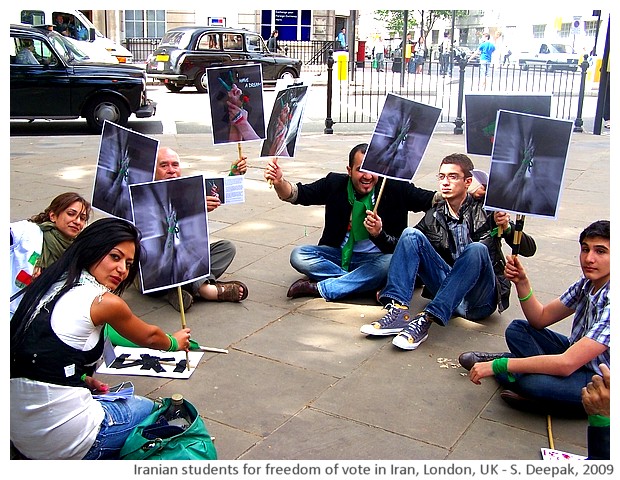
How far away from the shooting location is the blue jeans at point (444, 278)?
4.26m

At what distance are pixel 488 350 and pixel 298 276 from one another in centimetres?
178

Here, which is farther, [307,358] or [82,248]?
[307,358]

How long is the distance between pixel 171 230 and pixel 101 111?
9.78 metres

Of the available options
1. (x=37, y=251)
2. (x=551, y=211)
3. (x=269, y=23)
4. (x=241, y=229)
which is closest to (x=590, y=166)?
(x=241, y=229)

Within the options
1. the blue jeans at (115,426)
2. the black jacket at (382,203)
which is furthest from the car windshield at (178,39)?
the blue jeans at (115,426)

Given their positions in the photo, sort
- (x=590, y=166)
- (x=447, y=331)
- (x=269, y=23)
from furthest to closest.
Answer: (x=269, y=23)
(x=590, y=166)
(x=447, y=331)

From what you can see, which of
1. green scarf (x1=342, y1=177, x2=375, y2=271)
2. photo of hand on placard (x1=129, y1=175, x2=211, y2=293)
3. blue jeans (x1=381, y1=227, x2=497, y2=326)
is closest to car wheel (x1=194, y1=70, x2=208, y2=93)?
green scarf (x1=342, y1=177, x2=375, y2=271)

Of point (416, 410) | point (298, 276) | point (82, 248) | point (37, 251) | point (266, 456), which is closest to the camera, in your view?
point (82, 248)

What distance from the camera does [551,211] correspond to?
3732mm

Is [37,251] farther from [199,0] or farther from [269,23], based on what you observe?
[269,23]

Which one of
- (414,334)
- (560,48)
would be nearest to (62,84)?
(414,334)

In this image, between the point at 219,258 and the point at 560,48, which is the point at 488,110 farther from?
the point at 560,48

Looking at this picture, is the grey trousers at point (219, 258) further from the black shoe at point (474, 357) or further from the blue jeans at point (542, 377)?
the blue jeans at point (542, 377)

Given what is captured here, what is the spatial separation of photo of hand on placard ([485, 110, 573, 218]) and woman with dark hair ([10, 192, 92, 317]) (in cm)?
226
